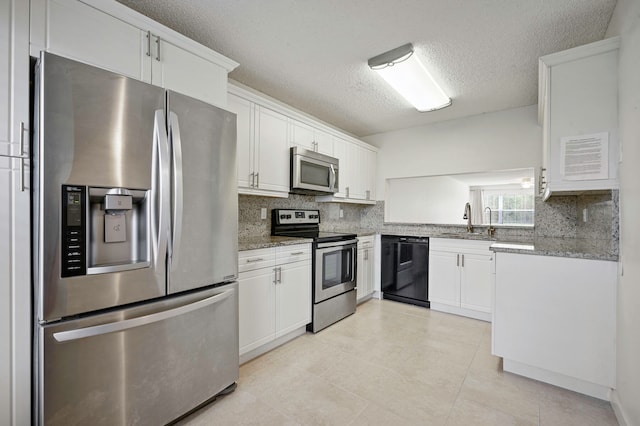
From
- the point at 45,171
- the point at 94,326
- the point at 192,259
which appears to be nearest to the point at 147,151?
the point at 45,171

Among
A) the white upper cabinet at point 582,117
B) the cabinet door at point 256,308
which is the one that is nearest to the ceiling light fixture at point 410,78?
the white upper cabinet at point 582,117

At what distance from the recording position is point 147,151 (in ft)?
4.68

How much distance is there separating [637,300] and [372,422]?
1477 mm

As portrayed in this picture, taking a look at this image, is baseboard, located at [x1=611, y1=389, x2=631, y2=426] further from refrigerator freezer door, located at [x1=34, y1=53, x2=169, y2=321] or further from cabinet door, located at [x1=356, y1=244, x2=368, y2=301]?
refrigerator freezer door, located at [x1=34, y1=53, x2=169, y2=321]

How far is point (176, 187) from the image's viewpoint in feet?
4.98

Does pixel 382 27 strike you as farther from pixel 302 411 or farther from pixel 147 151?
pixel 302 411

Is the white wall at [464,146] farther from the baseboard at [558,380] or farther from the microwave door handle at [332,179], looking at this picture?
the baseboard at [558,380]

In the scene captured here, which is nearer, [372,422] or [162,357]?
[162,357]

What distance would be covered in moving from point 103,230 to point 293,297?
166cm

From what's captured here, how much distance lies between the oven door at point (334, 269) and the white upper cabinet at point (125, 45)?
1721mm

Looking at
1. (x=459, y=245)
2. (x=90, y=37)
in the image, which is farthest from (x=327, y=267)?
(x=90, y=37)

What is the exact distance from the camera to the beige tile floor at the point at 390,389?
165 centimetres

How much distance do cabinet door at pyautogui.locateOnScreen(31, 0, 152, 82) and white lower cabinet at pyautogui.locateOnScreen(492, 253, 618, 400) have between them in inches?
107

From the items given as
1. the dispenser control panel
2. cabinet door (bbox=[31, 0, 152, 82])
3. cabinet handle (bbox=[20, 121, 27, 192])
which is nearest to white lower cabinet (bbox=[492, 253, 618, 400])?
the dispenser control panel
